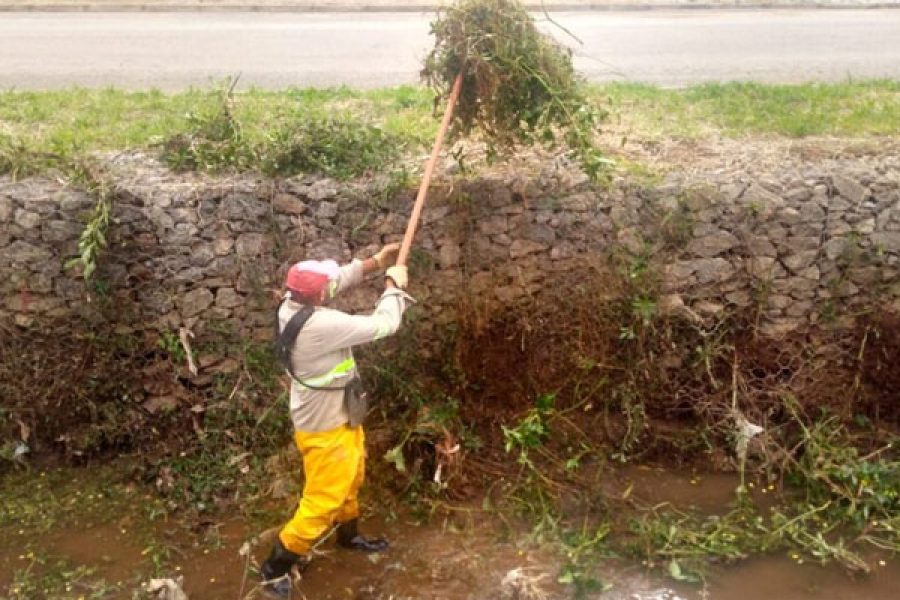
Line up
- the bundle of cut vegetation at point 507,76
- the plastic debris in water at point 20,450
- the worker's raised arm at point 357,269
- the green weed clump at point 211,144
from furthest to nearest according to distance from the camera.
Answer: the green weed clump at point 211,144 → the plastic debris in water at point 20,450 → the bundle of cut vegetation at point 507,76 → the worker's raised arm at point 357,269

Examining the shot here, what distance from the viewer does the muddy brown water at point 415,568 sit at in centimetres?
534

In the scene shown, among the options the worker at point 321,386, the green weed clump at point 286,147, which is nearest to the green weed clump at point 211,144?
the green weed clump at point 286,147

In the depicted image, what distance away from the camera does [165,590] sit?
16.6 feet

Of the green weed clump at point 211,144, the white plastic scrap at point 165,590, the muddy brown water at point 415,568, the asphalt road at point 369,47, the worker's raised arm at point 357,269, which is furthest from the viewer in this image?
the asphalt road at point 369,47

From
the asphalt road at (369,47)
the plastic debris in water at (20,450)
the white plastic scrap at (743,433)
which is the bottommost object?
the plastic debris in water at (20,450)

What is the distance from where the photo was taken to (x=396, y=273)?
16.9 feet

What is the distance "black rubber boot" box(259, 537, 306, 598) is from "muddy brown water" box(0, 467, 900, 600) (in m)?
0.10

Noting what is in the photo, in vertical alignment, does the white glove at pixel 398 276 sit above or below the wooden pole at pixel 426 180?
below

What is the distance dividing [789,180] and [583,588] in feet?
11.0

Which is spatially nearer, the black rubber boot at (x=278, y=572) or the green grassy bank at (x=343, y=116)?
the black rubber boot at (x=278, y=572)

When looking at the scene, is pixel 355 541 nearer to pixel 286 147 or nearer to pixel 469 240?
pixel 469 240

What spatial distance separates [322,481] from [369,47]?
6711 mm

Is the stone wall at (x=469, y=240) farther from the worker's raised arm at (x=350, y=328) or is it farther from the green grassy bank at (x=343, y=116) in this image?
the worker's raised arm at (x=350, y=328)

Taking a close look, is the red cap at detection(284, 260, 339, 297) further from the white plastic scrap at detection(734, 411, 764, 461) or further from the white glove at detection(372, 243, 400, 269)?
the white plastic scrap at detection(734, 411, 764, 461)
